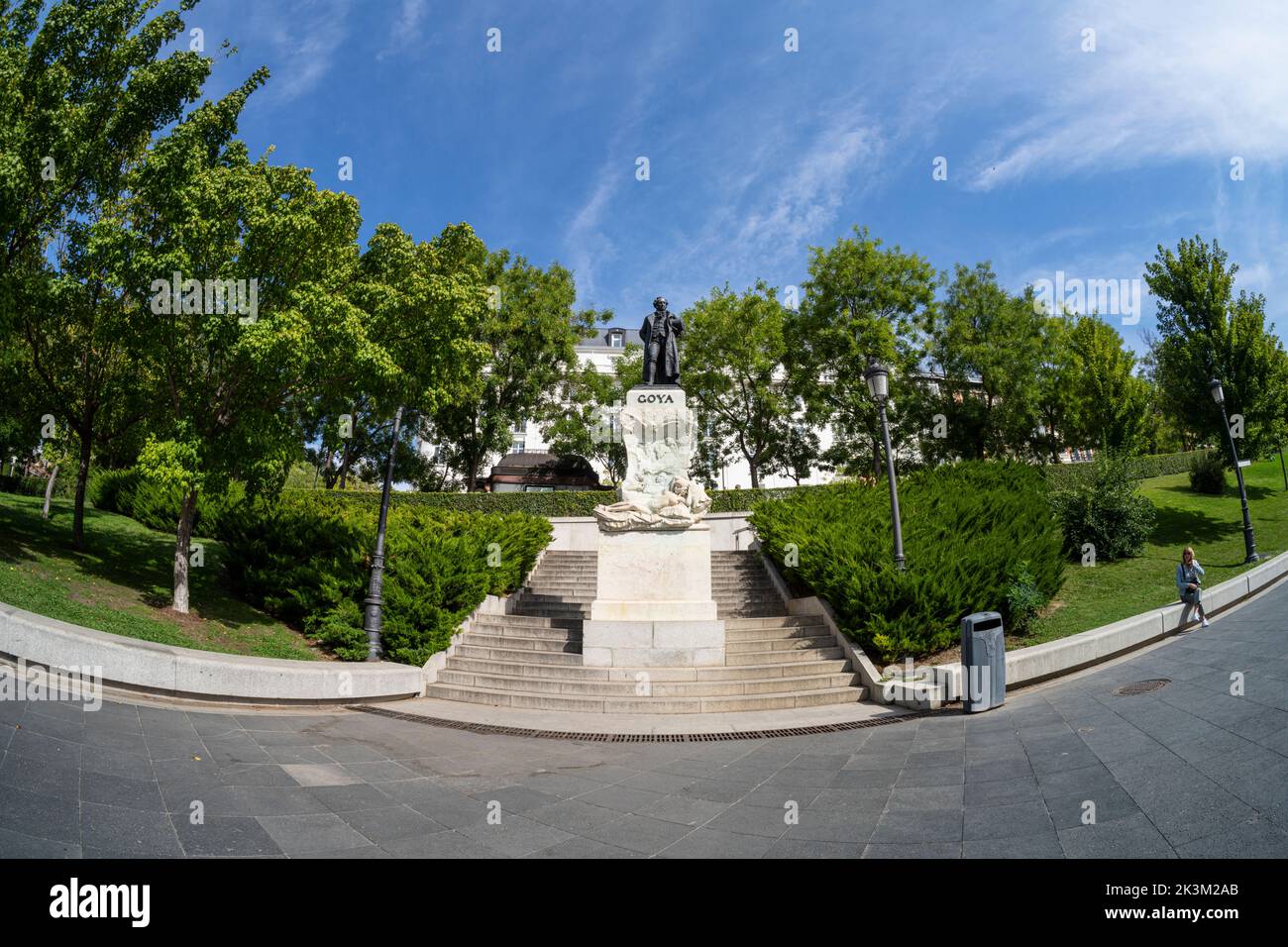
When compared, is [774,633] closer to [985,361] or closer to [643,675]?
[643,675]

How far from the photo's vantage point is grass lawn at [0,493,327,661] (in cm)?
1075

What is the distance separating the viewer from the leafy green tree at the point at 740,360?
104ft

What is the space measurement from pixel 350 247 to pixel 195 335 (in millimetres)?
3934

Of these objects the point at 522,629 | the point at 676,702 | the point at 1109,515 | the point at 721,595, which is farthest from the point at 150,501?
the point at 1109,515

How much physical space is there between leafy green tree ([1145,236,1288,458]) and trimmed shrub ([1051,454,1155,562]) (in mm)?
7386

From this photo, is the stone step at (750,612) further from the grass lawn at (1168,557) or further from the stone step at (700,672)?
the grass lawn at (1168,557)

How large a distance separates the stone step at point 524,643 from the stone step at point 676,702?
189 cm

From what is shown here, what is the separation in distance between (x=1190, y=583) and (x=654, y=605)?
1030 cm

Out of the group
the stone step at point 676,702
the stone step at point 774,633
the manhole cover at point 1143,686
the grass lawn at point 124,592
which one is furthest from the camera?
the stone step at point 774,633

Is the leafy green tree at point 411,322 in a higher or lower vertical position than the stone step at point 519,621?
higher

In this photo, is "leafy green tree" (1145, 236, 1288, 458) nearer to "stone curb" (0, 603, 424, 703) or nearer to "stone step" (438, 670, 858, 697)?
"stone step" (438, 670, 858, 697)

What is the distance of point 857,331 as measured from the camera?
1224 inches

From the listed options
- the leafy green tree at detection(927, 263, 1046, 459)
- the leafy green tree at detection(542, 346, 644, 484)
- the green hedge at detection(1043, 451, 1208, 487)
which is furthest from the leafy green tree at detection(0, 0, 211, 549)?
the green hedge at detection(1043, 451, 1208, 487)

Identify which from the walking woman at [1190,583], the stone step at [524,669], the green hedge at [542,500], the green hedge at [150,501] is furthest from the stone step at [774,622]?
the green hedge at [150,501]
